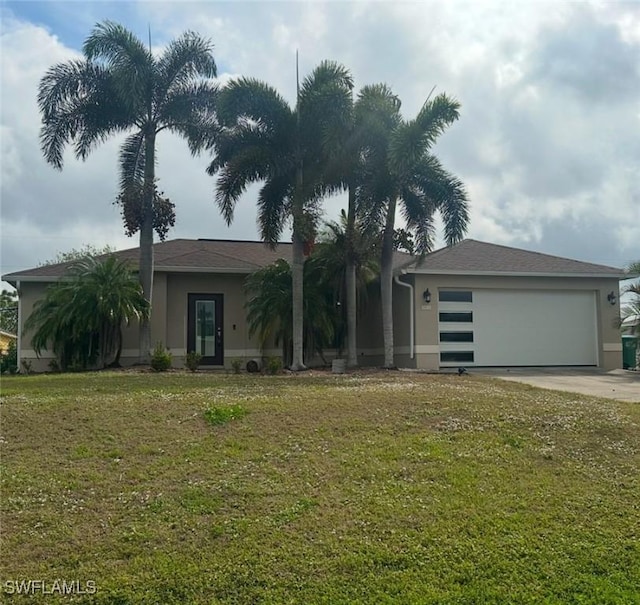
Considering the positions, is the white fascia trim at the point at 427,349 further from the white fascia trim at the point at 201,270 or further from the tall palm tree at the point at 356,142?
the white fascia trim at the point at 201,270

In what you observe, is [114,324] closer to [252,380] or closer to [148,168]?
[148,168]

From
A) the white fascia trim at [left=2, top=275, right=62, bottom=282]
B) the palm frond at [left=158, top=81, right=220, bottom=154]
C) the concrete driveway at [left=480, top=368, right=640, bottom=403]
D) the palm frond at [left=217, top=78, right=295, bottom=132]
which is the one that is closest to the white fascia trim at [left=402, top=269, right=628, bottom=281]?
the concrete driveway at [left=480, top=368, right=640, bottom=403]

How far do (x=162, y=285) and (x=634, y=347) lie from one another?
1477cm

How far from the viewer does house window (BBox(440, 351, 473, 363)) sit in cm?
1856

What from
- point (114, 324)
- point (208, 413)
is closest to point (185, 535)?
point (208, 413)

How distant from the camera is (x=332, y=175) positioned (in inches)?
647

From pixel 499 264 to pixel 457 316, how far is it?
219 centimetres

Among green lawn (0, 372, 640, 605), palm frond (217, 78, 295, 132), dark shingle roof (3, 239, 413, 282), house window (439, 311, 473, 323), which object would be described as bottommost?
green lawn (0, 372, 640, 605)

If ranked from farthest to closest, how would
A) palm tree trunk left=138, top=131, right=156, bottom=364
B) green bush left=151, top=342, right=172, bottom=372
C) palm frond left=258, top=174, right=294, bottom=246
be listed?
palm tree trunk left=138, top=131, right=156, bottom=364, palm frond left=258, top=174, right=294, bottom=246, green bush left=151, top=342, right=172, bottom=372

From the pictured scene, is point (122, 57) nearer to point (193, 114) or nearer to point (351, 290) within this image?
point (193, 114)

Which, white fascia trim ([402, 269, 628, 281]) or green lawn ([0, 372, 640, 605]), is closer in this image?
green lawn ([0, 372, 640, 605])

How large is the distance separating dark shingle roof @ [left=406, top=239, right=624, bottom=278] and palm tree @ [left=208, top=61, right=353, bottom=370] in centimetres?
364

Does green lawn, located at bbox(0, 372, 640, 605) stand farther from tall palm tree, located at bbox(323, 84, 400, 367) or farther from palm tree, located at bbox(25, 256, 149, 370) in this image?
tall palm tree, located at bbox(323, 84, 400, 367)
